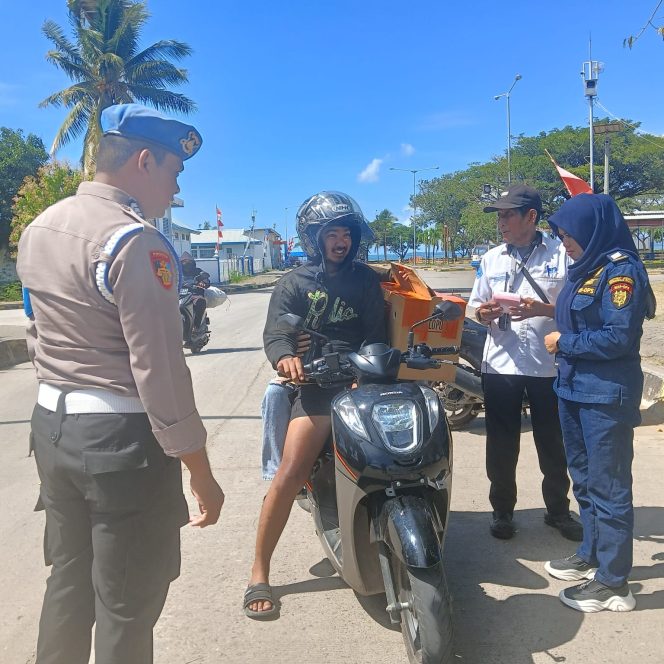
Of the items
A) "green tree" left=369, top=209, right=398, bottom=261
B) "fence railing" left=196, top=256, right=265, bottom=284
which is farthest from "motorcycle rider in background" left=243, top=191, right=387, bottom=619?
"green tree" left=369, top=209, right=398, bottom=261

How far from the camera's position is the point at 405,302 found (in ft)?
11.1

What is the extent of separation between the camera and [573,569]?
3.33 meters

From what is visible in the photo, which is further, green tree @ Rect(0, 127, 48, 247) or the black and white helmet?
green tree @ Rect(0, 127, 48, 247)

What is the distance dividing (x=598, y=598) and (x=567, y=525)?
781mm

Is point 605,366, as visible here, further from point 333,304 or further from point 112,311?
point 112,311

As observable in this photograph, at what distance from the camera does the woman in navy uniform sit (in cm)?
292

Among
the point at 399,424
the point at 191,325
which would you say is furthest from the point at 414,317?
the point at 191,325

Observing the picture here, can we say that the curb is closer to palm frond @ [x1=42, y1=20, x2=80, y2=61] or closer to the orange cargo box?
the orange cargo box

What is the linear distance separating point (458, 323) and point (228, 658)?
2.10m

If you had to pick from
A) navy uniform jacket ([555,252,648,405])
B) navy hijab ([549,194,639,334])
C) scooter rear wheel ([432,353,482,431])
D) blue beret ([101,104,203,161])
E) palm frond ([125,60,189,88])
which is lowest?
scooter rear wheel ([432,353,482,431])

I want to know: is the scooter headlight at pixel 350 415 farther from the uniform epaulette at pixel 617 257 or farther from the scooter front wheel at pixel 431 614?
the uniform epaulette at pixel 617 257

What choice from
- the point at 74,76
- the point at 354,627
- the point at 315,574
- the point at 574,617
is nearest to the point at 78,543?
the point at 354,627

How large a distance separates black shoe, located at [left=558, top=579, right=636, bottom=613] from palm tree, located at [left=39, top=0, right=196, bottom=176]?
28459 millimetres

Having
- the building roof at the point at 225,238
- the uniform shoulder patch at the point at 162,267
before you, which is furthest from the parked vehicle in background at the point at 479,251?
the building roof at the point at 225,238
